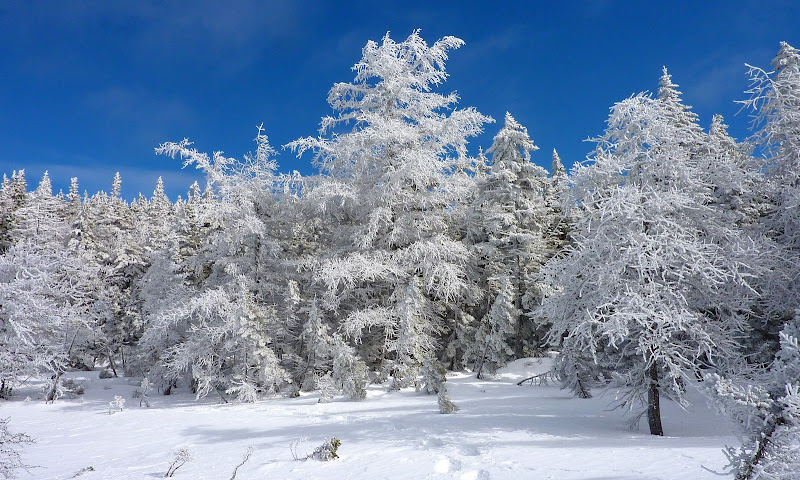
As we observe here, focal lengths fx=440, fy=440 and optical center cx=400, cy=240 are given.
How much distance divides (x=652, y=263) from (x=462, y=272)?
948cm

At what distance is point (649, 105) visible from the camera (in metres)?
10.5

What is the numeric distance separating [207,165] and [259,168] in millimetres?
2249

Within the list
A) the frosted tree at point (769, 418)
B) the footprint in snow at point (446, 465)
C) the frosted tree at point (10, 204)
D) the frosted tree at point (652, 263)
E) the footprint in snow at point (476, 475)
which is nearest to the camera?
the frosted tree at point (769, 418)

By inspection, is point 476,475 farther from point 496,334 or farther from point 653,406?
point 496,334

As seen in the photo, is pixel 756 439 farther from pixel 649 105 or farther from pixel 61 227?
pixel 61 227

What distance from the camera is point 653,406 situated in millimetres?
10430

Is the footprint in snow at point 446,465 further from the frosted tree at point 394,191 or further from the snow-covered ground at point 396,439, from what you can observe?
the frosted tree at point 394,191

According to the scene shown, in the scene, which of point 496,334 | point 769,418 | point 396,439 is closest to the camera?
point 769,418

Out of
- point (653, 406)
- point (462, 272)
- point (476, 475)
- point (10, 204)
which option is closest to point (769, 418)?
point (476, 475)

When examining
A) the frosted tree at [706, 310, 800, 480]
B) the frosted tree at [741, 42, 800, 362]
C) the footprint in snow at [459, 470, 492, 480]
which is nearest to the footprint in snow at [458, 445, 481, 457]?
the footprint in snow at [459, 470, 492, 480]

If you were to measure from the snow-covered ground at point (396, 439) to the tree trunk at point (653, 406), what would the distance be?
1.59ft

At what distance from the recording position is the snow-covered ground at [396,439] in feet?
23.7

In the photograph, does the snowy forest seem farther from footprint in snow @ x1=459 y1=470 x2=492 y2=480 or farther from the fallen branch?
footprint in snow @ x1=459 y1=470 x2=492 y2=480

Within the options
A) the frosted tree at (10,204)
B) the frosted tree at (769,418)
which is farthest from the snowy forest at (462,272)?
the frosted tree at (10,204)
